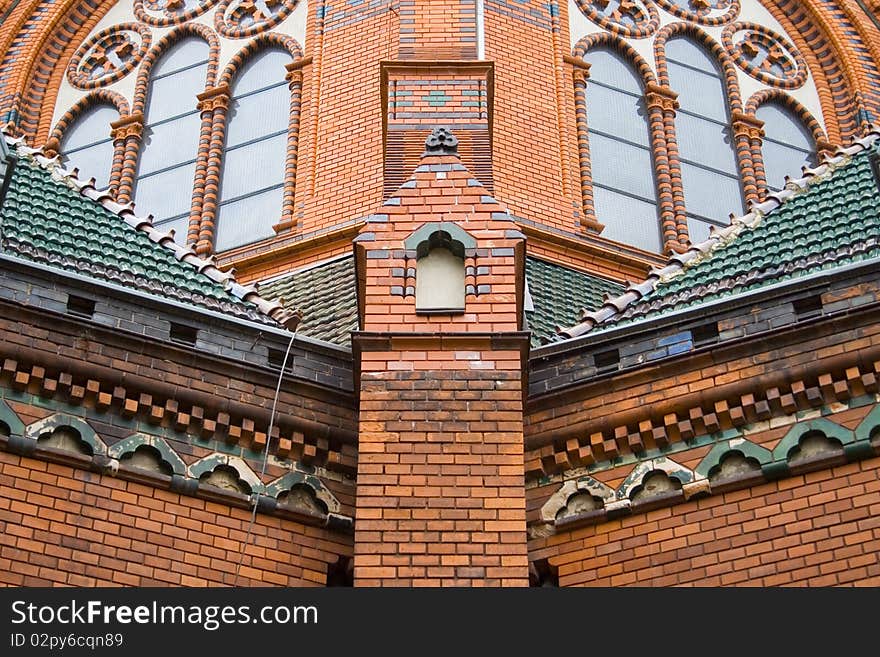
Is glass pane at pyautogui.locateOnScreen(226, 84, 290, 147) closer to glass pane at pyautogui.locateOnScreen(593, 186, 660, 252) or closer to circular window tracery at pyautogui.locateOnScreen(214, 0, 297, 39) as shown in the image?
circular window tracery at pyautogui.locateOnScreen(214, 0, 297, 39)

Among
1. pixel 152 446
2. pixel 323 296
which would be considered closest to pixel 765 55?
pixel 323 296

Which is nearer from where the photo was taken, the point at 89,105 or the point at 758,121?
the point at 758,121

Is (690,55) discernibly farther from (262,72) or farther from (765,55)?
(262,72)

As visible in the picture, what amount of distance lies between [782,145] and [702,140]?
0.95m

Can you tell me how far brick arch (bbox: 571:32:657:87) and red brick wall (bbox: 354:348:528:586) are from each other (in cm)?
981

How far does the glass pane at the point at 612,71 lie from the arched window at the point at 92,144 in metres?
5.28

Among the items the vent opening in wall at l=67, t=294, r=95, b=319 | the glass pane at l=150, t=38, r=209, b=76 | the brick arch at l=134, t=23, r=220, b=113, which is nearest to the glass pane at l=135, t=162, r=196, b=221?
the brick arch at l=134, t=23, r=220, b=113

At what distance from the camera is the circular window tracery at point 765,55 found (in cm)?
2330

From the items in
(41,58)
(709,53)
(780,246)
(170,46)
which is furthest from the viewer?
(41,58)

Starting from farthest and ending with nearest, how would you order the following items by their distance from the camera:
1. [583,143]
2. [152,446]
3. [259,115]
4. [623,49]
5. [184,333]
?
A: [623,49] → [259,115] → [583,143] → [184,333] → [152,446]

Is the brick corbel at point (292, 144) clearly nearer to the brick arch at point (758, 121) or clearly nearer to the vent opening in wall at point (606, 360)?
the brick arch at point (758, 121)

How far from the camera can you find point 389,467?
1261 cm

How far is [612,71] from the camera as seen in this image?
22469 millimetres

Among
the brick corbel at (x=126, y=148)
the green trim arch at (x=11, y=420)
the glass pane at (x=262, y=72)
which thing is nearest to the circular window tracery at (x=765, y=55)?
the glass pane at (x=262, y=72)
